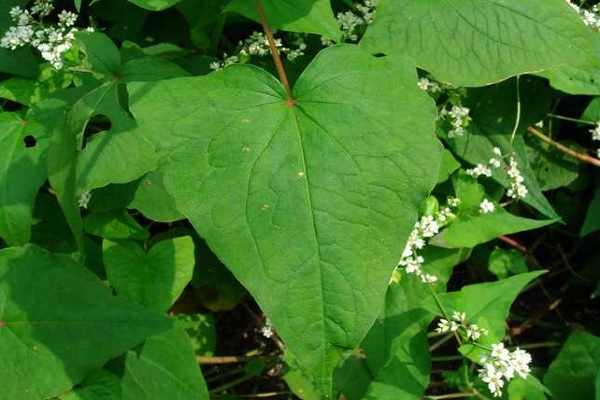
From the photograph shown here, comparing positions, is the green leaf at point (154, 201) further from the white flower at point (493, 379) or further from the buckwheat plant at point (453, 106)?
the white flower at point (493, 379)

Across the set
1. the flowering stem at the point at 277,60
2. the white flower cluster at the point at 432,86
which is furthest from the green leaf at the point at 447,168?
the flowering stem at the point at 277,60

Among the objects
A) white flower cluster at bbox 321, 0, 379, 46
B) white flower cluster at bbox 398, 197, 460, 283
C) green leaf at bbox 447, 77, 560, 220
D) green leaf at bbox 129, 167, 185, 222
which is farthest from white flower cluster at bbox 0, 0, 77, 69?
green leaf at bbox 447, 77, 560, 220

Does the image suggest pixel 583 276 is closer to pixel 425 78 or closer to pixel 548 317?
pixel 548 317

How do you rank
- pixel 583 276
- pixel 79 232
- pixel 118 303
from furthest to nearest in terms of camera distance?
pixel 583 276
pixel 118 303
pixel 79 232

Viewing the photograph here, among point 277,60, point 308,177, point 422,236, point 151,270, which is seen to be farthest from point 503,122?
point 151,270

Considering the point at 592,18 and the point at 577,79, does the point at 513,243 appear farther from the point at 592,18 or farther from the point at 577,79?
the point at 592,18

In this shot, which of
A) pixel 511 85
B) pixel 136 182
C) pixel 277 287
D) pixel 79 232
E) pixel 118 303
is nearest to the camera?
pixel 277 287

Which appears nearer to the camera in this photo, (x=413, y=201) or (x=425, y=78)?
(x=413, y=201)

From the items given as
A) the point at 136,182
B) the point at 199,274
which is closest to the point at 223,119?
the point at 136,182
